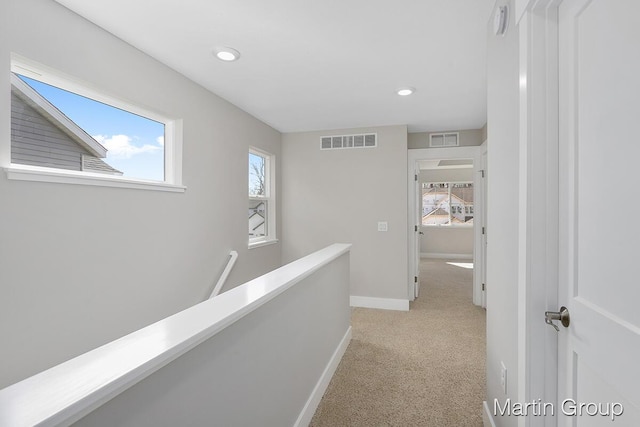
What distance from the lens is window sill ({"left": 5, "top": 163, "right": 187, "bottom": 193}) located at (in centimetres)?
150

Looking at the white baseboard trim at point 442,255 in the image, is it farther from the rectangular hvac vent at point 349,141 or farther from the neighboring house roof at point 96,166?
the neighboring house roof at point 96,166

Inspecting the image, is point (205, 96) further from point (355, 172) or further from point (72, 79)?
point (355, 172)

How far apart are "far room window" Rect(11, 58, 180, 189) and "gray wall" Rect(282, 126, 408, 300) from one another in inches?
82.8

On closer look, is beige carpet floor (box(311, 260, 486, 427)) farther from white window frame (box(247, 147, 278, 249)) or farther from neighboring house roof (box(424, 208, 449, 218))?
neighboring house roof (box(424, 208, 449, 218))

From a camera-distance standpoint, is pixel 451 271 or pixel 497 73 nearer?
pixel 497 73

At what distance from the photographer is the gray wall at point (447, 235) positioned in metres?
8.28

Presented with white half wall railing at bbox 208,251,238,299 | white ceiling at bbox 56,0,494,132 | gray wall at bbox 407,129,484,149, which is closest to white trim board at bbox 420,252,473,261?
gray wall at bbox 407,129,484,149

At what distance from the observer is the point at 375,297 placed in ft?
13.7

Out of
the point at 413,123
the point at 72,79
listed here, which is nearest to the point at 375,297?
the point at 413,123

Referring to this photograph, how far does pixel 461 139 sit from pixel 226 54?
10.8 ft

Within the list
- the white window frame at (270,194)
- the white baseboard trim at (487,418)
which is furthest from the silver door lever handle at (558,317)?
the white window frame at (270,194)

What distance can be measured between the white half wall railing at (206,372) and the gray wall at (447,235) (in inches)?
281

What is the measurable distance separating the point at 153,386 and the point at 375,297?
12.0ft

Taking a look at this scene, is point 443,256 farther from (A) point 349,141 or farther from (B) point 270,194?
(B) point 270,194
